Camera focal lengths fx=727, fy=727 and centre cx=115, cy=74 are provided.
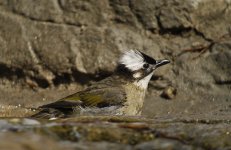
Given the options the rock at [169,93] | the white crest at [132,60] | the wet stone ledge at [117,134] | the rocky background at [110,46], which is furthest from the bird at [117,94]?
the wet stone ledge at [117,134]

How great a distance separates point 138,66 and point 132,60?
125 millimetres

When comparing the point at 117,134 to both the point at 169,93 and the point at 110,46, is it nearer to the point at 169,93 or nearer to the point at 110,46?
the point at 169,93

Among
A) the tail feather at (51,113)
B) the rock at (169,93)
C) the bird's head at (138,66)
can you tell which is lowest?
the tail feather at (51,113)

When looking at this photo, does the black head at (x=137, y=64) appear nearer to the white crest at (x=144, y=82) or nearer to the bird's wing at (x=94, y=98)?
the white crest at (x=144, y=82)

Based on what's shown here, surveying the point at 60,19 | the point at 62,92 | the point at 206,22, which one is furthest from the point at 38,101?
the point at 206,22

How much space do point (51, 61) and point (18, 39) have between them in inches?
25.2

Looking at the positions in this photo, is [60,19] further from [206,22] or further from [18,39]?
[206,22]

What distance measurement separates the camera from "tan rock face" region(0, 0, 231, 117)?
36.4 feet

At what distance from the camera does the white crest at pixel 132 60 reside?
33.5 ft

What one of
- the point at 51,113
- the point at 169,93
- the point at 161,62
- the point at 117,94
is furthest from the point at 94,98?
the point at 169,93

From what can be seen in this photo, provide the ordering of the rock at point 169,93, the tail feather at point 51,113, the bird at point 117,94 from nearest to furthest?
the tail feather at point 51,113, the bird at point 117,94, the rock at point 169,93

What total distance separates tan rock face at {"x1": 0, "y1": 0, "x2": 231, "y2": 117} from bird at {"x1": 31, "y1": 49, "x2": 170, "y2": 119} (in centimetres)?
62

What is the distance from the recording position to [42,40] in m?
11.5

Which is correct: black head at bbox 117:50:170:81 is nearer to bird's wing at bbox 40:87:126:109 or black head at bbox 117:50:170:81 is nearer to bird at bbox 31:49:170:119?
bird at bbox 31:49:170:119
